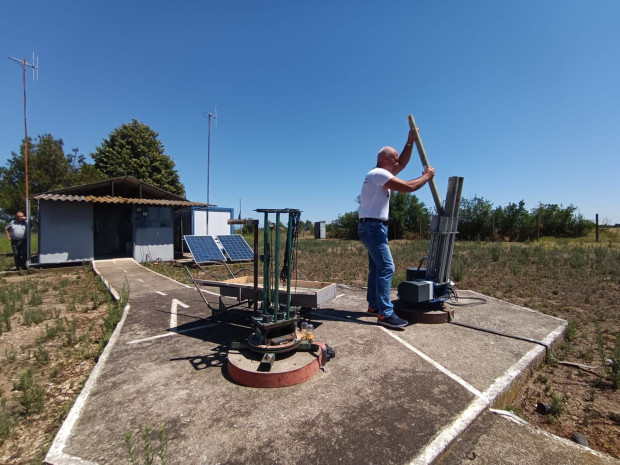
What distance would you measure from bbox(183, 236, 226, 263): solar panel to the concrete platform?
24.6 feet

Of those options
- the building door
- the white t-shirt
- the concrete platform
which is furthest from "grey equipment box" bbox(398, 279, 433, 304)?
the building door

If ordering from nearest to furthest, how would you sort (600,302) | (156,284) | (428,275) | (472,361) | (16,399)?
(16,399)
(472,361)
(428,275)
(600,302)
(156,284)

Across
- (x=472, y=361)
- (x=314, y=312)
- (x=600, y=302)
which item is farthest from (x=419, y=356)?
(x=600, y=302)

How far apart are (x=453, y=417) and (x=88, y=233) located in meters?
13.7

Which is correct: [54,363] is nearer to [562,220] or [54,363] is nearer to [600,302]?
[600,302]

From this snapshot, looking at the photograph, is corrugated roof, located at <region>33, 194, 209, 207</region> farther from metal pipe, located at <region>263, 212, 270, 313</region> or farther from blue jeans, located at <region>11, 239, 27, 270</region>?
metal pipe, located at <region>263, 212, 270, 313</region>

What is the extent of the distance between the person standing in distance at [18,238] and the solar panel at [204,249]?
5124mm

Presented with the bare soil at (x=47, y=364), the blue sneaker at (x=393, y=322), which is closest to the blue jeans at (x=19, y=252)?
the bare soil at (x=47, y=364)

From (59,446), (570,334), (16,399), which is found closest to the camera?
(59,446)

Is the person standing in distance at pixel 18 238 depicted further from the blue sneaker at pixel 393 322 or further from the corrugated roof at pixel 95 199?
the blue sneaker at pixel 393 322

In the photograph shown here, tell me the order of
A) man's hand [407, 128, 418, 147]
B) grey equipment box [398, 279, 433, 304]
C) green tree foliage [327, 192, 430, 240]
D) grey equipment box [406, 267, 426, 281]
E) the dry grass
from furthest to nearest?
green tree foliage [327, 192, 430, 240], grey equipment box [406, 267, 426, 281], man's hand [407, 128, 418, 147], grey equipment box [398, 279, 433, 304], the dry grass

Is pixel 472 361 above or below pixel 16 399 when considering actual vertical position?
above

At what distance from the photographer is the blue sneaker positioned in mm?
3916

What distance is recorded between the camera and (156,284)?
7785mm
